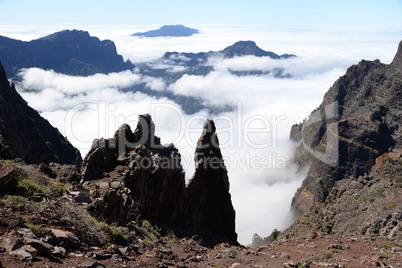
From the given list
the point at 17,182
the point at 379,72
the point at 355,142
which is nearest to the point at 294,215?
the point at 355,142

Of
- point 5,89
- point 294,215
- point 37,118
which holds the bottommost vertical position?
point 294,215

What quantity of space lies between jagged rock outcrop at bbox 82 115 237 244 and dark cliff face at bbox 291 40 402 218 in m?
92.1

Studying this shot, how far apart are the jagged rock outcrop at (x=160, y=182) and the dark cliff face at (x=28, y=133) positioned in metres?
49.0

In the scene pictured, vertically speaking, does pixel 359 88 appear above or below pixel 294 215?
above

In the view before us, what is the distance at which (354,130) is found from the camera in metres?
153

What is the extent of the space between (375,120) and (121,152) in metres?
147

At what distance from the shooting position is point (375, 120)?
510 ft

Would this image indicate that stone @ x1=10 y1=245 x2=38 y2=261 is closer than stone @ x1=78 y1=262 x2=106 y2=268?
Yes

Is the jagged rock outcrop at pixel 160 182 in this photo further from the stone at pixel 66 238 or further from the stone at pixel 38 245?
the stone at pixel 38 245

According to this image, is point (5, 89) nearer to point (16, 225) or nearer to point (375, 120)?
point (16, 225)

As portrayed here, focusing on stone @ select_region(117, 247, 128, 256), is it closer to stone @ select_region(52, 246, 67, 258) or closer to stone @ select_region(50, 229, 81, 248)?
stone @ select_region(50, 229, 81, 248)

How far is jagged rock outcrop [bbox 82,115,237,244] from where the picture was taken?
27.1 meters

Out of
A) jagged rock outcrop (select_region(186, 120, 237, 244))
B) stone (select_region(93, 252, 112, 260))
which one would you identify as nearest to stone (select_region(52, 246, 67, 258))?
stone (select_region(93, 252, 112, 260))

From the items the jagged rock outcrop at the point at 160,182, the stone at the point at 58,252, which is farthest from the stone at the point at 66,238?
the jagged rock outcrop at the point at 160,182
